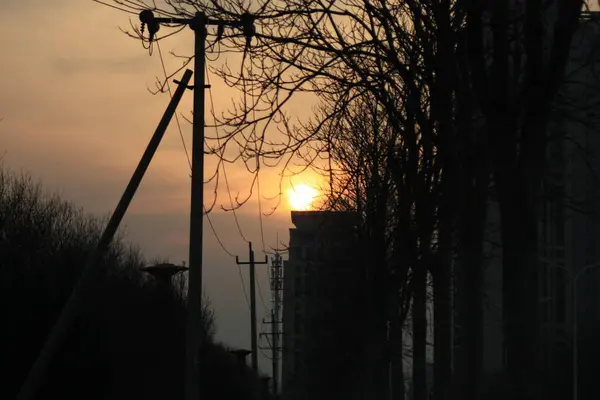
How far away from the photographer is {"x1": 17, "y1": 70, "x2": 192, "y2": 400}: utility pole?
55.7 feet

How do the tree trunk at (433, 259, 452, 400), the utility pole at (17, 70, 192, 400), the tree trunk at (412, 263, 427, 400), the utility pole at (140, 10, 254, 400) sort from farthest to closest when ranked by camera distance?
the tree trunk at (412, 263, 427, 400) < the tree trunk at (433, 259, 452, 400) < the utility pole at (140, 10, 254, 400) < the utility pole at (17, 70, 192, 400)

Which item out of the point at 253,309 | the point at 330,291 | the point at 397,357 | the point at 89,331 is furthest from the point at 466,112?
the point at 253,309

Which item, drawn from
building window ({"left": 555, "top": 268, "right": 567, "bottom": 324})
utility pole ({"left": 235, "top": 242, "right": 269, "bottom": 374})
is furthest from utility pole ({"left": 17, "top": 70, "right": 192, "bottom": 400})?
building window ({"left": 555, "top": 268, "right": 567, "bottom": 324})

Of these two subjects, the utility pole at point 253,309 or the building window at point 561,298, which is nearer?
the utility pole at point 253,309

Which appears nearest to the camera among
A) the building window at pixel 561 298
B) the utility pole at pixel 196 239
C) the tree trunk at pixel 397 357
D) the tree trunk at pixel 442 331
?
the utility pole at pixel 196 239

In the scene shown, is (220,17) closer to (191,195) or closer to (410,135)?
(410,135)

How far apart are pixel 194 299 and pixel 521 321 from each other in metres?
8.85

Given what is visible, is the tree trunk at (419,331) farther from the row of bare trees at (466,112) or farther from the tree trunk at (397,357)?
→ the tree trunk at (397,357)

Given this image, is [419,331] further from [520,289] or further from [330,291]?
[330,291]

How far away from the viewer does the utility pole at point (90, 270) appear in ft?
55.7

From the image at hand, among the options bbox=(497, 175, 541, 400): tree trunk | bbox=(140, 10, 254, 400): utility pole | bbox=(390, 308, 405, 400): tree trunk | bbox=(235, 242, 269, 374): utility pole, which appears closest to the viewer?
bbox=(497, 175, 541, 400): tree trunk

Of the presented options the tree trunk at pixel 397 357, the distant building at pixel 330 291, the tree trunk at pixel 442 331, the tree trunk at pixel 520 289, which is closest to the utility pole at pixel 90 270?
the tree trunk at pixel 442 331

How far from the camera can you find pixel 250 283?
2233 inches

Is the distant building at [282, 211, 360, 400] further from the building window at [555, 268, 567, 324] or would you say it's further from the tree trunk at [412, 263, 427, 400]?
the building window at [555, 268, 567, 324]
